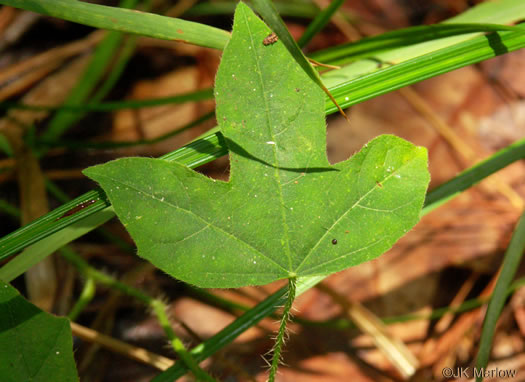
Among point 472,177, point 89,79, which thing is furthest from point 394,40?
point 89,79

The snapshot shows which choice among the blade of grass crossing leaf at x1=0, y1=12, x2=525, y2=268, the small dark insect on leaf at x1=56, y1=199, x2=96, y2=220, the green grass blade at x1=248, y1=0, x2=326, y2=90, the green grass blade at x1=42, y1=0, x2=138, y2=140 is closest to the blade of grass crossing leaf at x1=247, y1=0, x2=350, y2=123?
the green grass blade at x1=248, y1=0, x2=326, y2=90

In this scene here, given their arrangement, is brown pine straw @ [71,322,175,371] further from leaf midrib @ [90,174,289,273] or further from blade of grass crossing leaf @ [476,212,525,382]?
blade of grass crossing leaf @ [476,212,525,382]

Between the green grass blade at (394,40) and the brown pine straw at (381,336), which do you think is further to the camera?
the brown pine straw at (381,336)

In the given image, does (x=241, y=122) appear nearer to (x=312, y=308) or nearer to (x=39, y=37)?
(x=312, y=308)

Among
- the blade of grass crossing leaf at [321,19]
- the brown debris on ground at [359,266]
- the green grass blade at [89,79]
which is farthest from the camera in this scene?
the green grass blade at [89,79]

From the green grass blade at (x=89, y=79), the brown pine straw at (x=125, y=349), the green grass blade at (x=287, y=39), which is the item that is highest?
the green grass blade at (x=89, y=79)

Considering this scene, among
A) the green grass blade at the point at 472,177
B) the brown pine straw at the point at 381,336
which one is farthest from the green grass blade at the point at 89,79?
the green grass blade at the point at 472,177

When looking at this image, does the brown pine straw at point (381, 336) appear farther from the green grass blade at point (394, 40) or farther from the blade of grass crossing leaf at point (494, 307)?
the green grass blade at point (394, 40)

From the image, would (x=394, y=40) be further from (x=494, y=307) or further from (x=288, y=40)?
(x=494, y=307)
